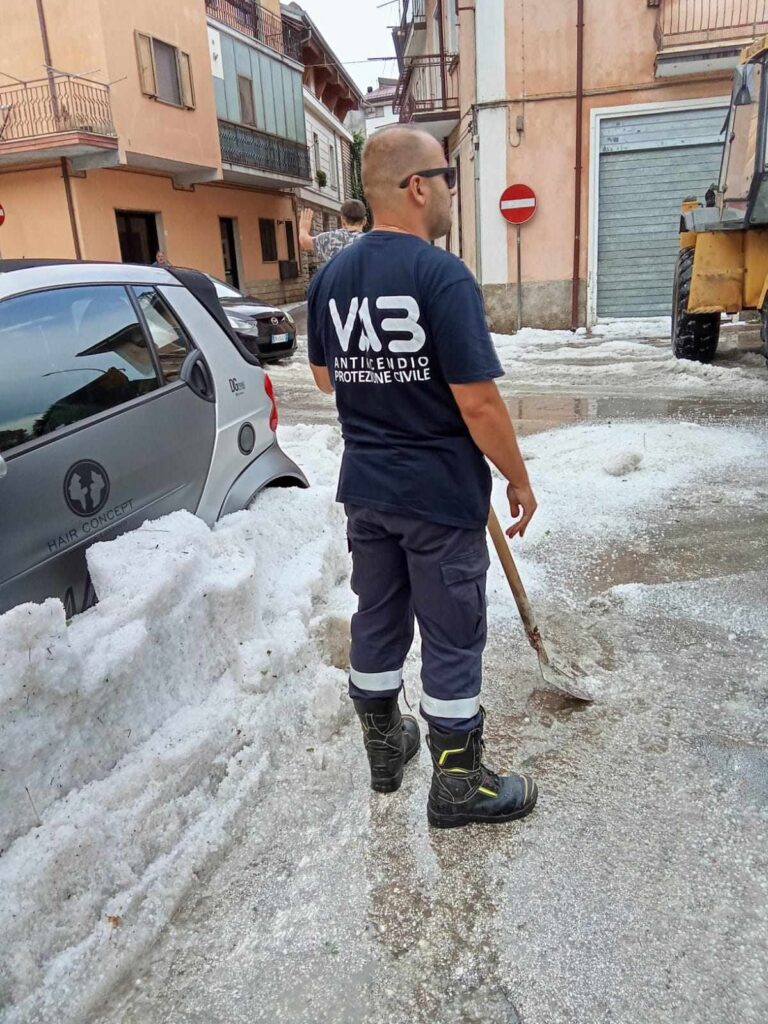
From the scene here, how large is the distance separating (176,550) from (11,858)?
1.08m

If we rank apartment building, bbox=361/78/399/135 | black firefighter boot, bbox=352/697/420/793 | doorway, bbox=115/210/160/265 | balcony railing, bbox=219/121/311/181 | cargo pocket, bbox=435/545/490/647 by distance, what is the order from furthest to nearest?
apartment building, bbox=361/78/399/135
balcony railing, bbox=219/121/311/181
doorway, bbox=115/210/160/265
black firefighter boot, bbox=352/697/420/793
cargo pocket, bbox=435/545/490/647

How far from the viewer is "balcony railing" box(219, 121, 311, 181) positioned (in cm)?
2280

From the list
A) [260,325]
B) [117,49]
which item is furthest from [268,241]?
[260,325]

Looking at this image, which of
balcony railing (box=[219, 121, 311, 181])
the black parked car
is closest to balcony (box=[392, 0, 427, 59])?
balcony railing (box=[219, 121, 311, 181])

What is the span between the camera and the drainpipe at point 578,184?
13.3 meters

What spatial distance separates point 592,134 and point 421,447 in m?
13.8

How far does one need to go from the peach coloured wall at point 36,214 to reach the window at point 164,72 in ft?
10.6

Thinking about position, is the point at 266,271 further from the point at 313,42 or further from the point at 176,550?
the point at 176,550

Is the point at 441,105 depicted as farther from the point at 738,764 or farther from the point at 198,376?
the point at 738,764

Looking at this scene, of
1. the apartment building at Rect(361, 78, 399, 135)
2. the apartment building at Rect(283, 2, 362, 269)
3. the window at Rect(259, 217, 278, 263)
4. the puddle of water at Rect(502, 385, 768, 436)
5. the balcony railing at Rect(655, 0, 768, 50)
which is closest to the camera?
the puddle of water at Rect(502, 385, 768, 436)

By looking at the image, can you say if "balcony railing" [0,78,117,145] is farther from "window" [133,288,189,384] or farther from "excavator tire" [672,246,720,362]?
"window" [133,288,189,384]

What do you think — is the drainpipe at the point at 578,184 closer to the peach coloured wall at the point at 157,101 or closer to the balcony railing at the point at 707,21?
the balcony railing at the point at 707,21

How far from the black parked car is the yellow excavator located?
5620mm

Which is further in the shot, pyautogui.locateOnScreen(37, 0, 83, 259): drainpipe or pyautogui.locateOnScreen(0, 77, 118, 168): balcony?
pyautogui.locateOnScreen(37, 0, 83, 259): drainpipe
